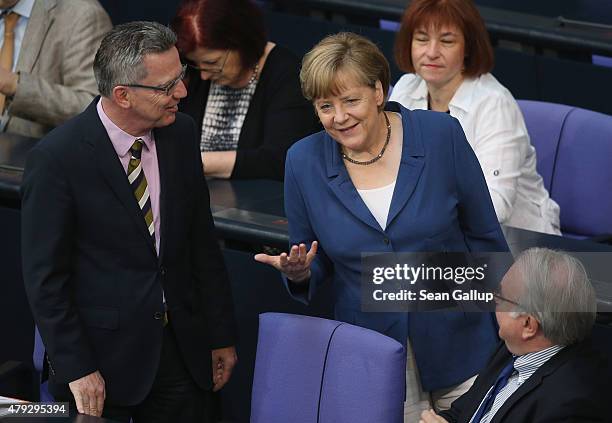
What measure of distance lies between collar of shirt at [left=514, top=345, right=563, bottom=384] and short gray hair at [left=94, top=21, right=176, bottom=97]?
1.15 m

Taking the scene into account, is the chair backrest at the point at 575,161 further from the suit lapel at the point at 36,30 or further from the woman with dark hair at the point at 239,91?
the suit lapel at the point at 36,30

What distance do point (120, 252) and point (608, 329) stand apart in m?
1.31

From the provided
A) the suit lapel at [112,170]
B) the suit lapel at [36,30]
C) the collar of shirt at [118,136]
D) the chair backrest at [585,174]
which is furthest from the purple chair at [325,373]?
the suit lapel at [36,30]

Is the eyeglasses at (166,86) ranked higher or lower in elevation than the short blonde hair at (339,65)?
lower

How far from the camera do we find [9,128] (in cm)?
469

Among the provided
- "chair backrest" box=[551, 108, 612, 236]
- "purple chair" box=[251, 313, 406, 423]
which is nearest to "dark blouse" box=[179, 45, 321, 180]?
"chair backrest" box=[551, 108, 612, 236]

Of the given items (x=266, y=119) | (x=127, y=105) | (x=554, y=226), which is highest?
(x=127, y=105)

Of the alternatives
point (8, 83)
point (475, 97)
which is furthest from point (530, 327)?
point (8, 83)

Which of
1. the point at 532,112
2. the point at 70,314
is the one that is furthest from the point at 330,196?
the point at 532,112

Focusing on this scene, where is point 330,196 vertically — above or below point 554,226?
above

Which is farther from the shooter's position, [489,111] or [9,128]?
[9,128]

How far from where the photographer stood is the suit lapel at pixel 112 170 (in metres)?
3.09

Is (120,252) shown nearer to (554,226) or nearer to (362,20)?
(554,226)

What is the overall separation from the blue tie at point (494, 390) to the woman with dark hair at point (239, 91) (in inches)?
57.8
